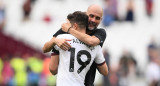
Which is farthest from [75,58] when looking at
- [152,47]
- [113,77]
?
[152,47]

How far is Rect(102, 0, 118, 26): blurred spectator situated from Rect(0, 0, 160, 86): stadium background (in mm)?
37

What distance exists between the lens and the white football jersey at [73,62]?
791cm

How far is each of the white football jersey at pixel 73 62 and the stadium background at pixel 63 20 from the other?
454 inches

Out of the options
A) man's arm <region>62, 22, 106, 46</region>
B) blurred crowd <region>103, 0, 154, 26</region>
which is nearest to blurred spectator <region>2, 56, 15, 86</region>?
blurred crowd <region>103, 0, 154, 26</region>

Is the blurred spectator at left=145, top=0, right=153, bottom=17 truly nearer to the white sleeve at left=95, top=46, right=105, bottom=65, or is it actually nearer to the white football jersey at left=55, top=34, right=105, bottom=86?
the white sleeve at left=95, top=46, right=105, bottom=65

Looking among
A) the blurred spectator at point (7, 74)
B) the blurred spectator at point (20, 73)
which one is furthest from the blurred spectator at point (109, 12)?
the blurred spectator at point (7, 74)

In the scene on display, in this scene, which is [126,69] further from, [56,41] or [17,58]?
[56,41]

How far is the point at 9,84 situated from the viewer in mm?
18500

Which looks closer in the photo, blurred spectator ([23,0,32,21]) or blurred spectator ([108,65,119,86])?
blurred spectator ([108,65,119,86])

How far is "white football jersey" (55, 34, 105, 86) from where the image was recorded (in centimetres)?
791

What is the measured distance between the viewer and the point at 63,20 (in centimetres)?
2370

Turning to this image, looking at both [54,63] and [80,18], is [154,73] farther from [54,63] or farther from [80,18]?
[80,18]

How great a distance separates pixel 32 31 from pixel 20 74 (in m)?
5.60

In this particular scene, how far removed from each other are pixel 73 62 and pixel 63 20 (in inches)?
624
